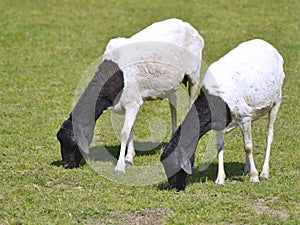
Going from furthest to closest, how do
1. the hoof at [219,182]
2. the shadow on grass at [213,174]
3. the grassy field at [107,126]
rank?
the shadow on grass at [213,174] < the hoof at [219,182] < the grassy field at [107,126]

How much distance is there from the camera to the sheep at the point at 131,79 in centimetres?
988

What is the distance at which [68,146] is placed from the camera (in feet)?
32.2

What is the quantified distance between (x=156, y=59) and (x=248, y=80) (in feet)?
7.02

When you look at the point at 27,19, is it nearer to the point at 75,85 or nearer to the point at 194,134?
the point at 75,85

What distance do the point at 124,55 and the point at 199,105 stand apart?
2.01 meters

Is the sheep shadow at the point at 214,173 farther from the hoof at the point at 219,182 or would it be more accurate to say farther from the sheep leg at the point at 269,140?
the sheep leg at the point at 269,140

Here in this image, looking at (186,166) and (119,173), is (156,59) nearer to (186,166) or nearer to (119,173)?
(119,173)

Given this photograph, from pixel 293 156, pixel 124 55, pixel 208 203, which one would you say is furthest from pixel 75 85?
pixel 208 203

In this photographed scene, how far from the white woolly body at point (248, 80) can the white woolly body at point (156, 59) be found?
144 cm

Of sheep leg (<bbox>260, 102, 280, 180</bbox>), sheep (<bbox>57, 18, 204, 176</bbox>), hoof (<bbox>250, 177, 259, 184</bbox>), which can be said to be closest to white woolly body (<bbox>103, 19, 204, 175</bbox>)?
sheep (<bbox>57, 18, 204, 176</bbox>)

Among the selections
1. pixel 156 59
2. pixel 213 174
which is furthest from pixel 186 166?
pixel 156 59

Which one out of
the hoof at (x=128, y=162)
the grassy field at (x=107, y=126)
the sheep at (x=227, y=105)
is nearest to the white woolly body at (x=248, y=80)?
the sheep at (x=227, y=105)

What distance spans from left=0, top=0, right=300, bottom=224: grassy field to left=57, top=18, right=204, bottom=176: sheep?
55cm

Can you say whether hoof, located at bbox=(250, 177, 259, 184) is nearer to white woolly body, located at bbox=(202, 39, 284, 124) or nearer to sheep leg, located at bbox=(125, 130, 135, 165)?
white woolly body, located at bbox=(202, 39, 284, 124)
